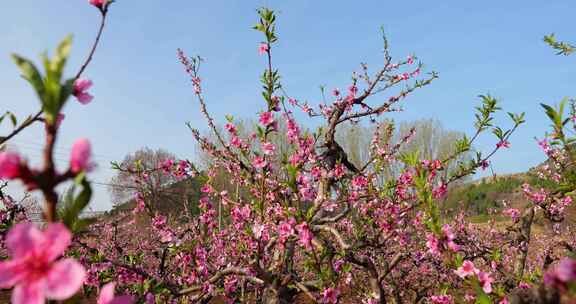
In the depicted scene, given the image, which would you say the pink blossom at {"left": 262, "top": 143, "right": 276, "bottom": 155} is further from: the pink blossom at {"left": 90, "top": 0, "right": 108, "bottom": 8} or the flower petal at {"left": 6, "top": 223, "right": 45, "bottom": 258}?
the flower petal at {"left": 6, "top": 223, "right": 45, "bottom": 258}

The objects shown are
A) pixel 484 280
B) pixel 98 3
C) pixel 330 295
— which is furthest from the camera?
pixel 330 295

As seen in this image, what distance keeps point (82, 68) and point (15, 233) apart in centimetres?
79

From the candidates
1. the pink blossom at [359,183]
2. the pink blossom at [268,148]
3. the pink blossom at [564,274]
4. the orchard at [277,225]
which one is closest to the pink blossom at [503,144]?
the orchard at [277,225]

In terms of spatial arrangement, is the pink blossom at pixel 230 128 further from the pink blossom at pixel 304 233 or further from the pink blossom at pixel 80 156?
the pink blossom at pixel 80 156

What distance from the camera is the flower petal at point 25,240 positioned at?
62cm

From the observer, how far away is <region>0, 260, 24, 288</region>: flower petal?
0.62 m

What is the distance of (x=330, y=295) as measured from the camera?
2607 millimetres

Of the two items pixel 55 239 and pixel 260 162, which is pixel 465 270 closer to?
pixel 55 239

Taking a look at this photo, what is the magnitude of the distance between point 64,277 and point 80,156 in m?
0.20

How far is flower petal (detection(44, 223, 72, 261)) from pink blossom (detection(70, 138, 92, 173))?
0.10 m

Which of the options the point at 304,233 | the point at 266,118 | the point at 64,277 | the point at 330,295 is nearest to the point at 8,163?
the point at 64,277

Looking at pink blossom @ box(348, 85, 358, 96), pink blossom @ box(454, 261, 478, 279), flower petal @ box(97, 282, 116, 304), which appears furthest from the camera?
pink blossom @ box(348, 85, 358, 96)

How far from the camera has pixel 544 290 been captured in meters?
0.69

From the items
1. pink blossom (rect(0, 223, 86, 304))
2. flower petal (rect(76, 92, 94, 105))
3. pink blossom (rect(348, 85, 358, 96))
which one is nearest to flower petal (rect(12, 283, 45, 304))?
pink blossom (rect(0, 223, 86, 304))
